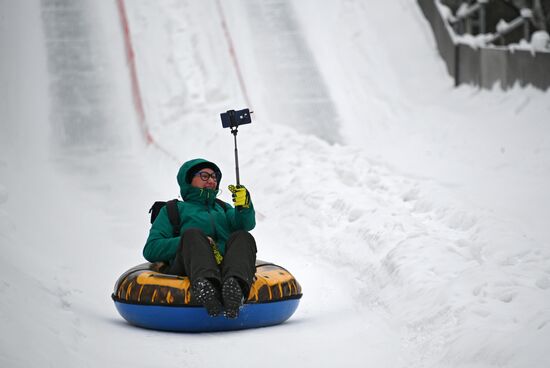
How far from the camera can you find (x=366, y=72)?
45.9 ft

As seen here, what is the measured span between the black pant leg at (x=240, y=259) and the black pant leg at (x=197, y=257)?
0.22ft

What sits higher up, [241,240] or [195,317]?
[241,240]

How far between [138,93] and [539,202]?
6419mm

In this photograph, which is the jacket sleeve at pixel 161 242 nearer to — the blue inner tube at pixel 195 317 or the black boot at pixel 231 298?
the blue inner tube at pixel 195 317

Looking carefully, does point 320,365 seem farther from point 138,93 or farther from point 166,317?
point 138,93

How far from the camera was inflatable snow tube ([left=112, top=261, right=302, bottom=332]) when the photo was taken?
4.93m

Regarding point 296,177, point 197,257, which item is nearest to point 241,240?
point 197,257

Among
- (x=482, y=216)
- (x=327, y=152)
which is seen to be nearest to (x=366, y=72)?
(x=327, y=152)

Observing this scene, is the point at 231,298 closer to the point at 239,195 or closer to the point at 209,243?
the point at 209,243

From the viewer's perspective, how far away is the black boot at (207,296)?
186 inches

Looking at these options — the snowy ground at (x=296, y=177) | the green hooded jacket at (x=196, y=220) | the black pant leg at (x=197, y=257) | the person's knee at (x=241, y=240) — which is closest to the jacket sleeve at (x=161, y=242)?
the green hooded jacket at (x=196, y=220)

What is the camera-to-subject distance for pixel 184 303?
490 centimetres

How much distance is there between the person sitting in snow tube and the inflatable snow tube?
0.29 feet

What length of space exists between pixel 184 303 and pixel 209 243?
33 cm
